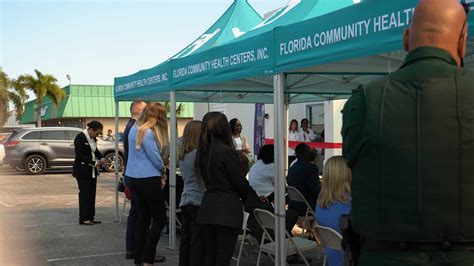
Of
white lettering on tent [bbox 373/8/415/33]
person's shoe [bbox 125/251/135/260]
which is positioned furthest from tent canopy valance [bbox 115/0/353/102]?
person's shoe [bbox 125/251/135/260]

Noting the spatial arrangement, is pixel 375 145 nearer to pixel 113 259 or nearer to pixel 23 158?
pixel 113 259

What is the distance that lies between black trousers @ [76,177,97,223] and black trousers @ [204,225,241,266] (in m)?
4.52

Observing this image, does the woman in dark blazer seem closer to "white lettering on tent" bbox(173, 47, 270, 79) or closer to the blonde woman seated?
"white lettering on tent" bbox(173, 47, 270, 79)

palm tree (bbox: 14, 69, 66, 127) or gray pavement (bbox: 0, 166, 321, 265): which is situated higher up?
palm tree (bbox: 14, 69, 66, 127)

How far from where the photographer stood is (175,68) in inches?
263

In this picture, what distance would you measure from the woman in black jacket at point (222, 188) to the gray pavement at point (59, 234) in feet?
6.10

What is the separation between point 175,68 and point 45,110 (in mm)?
42190

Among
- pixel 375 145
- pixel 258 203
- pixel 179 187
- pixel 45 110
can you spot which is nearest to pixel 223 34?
pixel 179 187

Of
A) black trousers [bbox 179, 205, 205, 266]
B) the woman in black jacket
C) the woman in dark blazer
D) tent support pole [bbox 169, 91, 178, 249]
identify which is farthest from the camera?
the woman in dark blazer

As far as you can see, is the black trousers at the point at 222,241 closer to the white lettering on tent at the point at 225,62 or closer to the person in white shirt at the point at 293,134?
the white lettering on tent at the point at 225,62

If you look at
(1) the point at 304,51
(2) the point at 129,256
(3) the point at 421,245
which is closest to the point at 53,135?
(2) the point at 129,256

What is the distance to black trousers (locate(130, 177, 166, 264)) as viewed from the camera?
5.43 metres

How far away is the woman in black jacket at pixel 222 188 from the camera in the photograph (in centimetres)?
421

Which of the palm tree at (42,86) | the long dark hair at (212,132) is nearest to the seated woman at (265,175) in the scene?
the long dark hair at (212,132)
